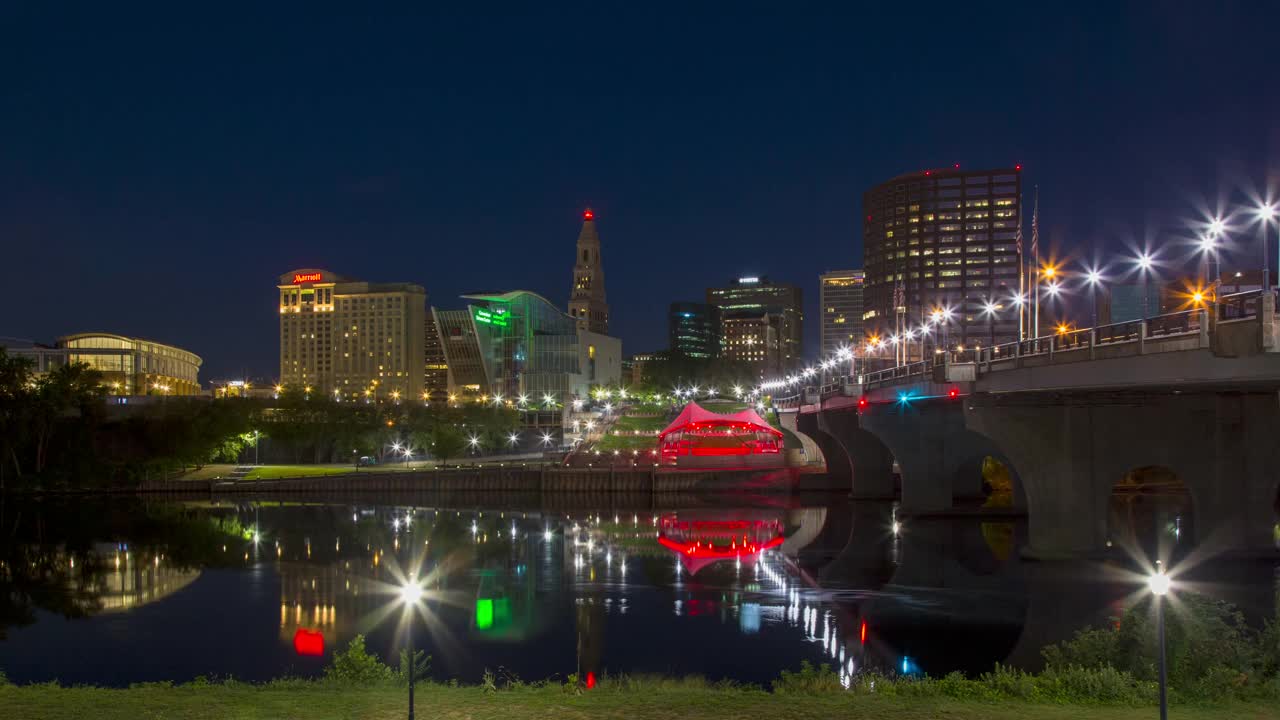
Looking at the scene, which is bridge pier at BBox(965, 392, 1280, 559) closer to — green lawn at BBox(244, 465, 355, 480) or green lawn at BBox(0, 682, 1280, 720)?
green lawn at BBox(0, 682, 1280, 720)

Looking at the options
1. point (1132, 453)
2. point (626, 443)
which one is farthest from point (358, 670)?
point (626, 443)

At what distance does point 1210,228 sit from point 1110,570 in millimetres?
16218

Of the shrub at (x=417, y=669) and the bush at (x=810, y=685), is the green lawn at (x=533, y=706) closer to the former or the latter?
the bush at (x=810, y=685)

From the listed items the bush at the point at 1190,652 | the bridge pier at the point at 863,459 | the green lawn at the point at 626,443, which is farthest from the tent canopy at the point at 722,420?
the bush at the point at 1190,652

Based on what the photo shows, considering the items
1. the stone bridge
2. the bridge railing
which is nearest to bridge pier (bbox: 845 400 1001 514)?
the stone bridge

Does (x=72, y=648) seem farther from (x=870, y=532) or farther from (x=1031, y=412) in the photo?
(x=870, y=532)

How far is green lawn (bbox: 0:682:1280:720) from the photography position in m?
19.2

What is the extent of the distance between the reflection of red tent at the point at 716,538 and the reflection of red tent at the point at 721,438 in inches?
1061

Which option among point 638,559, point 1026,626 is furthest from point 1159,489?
point 1026,626

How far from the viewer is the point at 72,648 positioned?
116ft

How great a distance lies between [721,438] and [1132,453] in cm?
6739

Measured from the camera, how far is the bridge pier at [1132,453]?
48.2 metres

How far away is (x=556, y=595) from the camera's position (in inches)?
1791

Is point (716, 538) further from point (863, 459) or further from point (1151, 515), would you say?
point (1151, 515)
